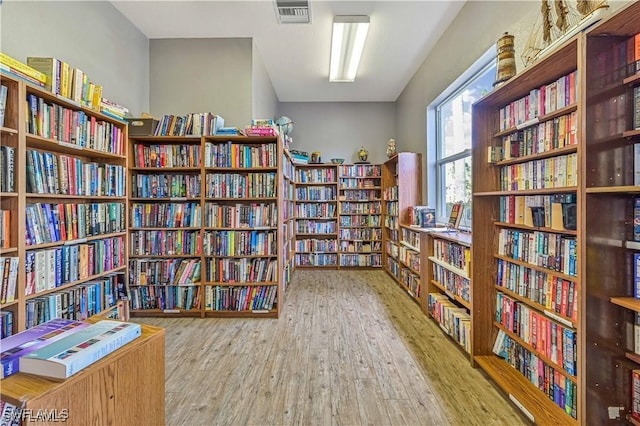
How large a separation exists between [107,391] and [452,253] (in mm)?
2728

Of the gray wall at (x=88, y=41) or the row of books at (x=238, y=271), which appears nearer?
the gray wall at (x=88, y=41)

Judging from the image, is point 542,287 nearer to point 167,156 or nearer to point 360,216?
point 167,156

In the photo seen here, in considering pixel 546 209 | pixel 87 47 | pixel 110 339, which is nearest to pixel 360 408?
pixel 110 339

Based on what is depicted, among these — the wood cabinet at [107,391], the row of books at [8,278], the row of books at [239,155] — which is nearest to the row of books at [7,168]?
the row of books at [8,278]

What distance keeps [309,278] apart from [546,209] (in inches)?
151

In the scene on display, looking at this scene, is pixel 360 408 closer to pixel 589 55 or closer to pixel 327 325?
pixel 327 325

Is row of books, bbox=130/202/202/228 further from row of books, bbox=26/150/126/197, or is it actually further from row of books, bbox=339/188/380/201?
row of books, bbox=339/188/380/201

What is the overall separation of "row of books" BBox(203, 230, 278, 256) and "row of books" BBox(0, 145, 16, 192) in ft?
5.80

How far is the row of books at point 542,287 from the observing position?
1564mm

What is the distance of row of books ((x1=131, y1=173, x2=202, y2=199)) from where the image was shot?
3336mm

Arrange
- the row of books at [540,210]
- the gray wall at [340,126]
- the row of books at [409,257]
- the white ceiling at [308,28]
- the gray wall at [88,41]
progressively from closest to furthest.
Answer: the row of books at [540,210] < the gray wall at [88,41] < the white ceiling at [308,28] < the row of books at [409,257] < the gray wall at [340,126]

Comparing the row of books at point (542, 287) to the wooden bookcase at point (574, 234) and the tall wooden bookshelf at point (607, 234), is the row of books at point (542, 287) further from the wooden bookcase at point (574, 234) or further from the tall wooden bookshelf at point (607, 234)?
the tall wooden bookshelf at point (607, 234)

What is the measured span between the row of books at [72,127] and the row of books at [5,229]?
1.75 ft

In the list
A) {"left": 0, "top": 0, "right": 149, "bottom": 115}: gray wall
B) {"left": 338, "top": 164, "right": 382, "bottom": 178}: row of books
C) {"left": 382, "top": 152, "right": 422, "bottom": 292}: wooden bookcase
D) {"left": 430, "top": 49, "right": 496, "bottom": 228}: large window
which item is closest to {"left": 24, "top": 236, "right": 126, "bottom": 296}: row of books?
{"left": 0, "top": 0, "right": 149, "bottom": 115}: gray wall
